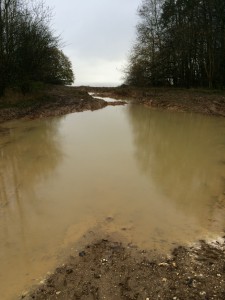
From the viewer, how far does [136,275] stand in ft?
13.0

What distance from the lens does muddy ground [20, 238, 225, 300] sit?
3662 millimetres

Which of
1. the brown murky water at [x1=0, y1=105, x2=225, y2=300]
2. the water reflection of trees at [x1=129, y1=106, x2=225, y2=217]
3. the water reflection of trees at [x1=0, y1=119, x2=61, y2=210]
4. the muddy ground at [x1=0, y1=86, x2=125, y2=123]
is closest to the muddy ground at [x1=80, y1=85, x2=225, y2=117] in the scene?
the water reflection of trees at [x1=129, y1=106, x2=225, y2=217]

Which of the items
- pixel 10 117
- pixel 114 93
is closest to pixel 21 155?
pixel 10 117

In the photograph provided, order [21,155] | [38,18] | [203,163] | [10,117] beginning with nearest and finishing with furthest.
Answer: [203,163] < [21,155] < [10,117] < [38,18]

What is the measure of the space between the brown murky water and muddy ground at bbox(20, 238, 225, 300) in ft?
0.88

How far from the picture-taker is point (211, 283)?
377 centimetres

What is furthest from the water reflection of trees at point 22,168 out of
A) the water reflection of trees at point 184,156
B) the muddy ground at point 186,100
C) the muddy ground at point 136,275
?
the muddy ground at point 186,100

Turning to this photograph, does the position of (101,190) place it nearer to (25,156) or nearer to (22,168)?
(22,168)

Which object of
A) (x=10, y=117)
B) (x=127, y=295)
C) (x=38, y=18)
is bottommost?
(x=127, y=295)

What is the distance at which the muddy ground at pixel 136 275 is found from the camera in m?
3.66

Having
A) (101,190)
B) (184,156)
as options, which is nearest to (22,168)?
(101,190)

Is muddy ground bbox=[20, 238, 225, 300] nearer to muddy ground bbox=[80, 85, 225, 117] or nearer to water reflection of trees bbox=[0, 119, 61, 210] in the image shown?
water reflection of trees bbox=[0, 119, 61, 210]

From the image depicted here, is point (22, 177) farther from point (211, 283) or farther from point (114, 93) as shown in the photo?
point (114, 93)

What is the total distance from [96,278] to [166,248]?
3.99 ft
